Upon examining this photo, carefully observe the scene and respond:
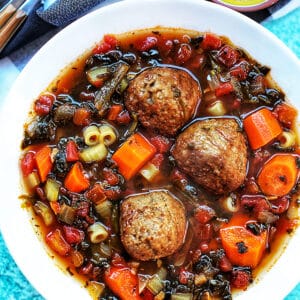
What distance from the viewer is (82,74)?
564 centimetres

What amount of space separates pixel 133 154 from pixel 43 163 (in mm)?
787

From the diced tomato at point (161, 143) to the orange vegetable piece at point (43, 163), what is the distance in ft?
2.99

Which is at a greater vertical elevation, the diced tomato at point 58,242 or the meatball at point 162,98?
the meatball at point 162,98

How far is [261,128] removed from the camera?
5.55 meters

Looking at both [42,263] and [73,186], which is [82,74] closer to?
[73,186]

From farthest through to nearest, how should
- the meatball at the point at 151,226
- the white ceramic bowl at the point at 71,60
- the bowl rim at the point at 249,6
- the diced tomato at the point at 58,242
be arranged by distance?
the bowl rim at the point at 249,6
the diced tomato at the point at 58,242
the white ceramic bowl at the point at 71,60
the meatball at the point at 151,226

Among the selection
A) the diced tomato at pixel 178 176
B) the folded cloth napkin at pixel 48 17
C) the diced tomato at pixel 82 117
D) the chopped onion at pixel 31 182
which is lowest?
the diced tomato at pixel 178 176

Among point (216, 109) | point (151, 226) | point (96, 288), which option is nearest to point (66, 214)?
point (96, 288)

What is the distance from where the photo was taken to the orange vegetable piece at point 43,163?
18.1ft

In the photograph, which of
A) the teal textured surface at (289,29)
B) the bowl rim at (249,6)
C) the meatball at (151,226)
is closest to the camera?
the meatball at (151,226)

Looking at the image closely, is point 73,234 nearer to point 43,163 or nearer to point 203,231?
point 43,163

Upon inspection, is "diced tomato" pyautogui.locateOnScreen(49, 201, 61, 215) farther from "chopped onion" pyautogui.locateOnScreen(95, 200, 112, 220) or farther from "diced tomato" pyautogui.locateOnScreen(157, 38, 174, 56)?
"diced tomato" pyautogui.locateOnScreen(157, 38, 174, 56)

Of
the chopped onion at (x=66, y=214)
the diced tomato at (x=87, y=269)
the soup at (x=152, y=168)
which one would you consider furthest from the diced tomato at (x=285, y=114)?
the diced tomato at (x=87, y=269)

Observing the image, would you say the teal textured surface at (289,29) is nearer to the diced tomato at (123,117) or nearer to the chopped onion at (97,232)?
the diced tomato at (123,117)
